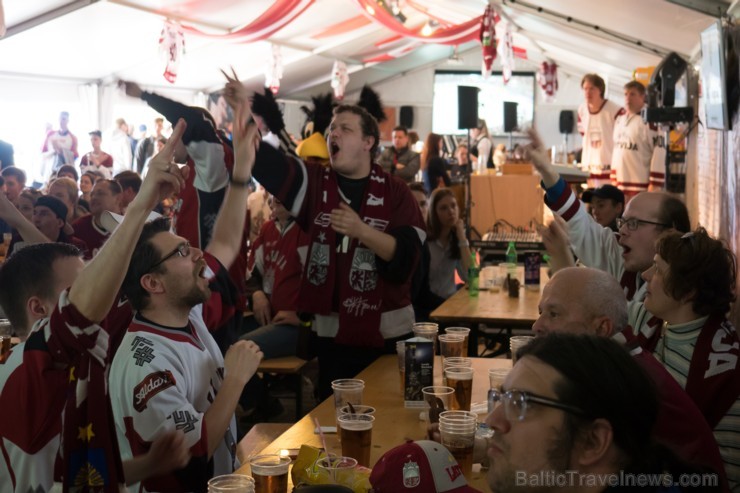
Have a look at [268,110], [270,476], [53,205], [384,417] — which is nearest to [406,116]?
[53,205]

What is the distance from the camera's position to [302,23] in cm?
1661

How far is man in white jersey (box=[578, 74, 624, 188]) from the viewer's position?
32.1 ft

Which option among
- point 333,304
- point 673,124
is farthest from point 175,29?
point 333,304

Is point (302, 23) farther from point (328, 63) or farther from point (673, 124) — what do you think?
point (673, 124)

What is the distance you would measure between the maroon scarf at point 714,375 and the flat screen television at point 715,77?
254 cm

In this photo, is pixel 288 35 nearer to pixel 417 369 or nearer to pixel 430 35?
pixel 430 35

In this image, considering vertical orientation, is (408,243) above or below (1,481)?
above

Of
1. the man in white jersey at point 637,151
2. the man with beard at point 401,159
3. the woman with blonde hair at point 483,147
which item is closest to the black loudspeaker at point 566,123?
the woman with blonde hair at point 483,147

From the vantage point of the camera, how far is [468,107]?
33.5ft

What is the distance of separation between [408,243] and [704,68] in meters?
3.12

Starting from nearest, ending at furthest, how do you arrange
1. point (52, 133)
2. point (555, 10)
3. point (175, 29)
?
point (555, 10) → point (175, 29) → point (52, 133)

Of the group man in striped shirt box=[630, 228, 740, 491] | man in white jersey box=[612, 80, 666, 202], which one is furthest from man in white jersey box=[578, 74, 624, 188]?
man in striped shirt box=[630, 228, 740, 491]

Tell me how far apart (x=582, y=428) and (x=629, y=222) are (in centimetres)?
220

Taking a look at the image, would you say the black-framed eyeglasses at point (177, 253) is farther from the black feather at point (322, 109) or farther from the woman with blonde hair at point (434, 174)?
the woman with blonde hair at point (434, 174)
